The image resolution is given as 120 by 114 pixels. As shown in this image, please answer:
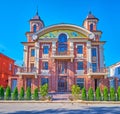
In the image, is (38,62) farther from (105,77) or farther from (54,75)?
(105,77)

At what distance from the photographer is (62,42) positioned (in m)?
33.0

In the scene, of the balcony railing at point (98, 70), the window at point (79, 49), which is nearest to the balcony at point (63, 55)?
the window at point (79, 49)

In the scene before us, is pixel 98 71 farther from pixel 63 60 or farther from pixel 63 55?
pixel 63 55

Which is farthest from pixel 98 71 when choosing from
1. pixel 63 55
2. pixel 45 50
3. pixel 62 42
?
pixel 45 50

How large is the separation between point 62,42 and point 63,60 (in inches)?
129

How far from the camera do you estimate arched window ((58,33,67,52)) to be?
32719 millimetres

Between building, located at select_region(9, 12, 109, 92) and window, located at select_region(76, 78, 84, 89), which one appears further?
window, located at select_region(76, 78, 84, 89)

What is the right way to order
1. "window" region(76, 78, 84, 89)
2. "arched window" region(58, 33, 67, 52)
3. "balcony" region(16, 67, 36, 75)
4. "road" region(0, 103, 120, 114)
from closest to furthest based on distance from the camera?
"road" region(0, 103, 120, 114)
"balcony" region(16, 67, 36, 75)
"window" region(76, 78, 84, 89)
"arched window" region(58, 33, 67, 52)

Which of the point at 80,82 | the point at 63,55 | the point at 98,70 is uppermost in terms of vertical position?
the point at 63,55

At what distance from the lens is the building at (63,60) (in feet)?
104

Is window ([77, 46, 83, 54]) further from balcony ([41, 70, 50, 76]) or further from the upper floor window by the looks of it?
balcony ([41, 70, 50, 76])

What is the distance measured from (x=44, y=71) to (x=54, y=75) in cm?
187

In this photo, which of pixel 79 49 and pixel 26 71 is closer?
pixel 26 71

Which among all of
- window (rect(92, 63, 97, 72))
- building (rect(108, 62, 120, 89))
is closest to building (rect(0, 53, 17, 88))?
window (rect(92, 63, 97, 72))
